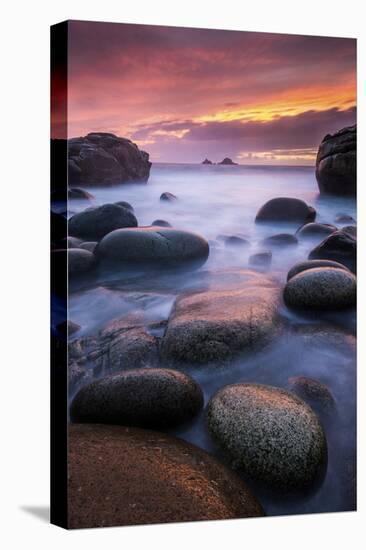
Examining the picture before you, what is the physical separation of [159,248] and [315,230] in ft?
3.39

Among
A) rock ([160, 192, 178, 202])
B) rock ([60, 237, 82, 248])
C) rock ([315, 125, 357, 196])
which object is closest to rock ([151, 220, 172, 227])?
rock ([160, 192, 178, 202])

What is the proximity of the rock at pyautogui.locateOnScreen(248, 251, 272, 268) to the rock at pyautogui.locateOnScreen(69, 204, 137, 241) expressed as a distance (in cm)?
88

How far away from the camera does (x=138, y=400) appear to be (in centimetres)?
514

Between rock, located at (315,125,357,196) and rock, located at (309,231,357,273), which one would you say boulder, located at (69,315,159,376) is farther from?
rock, located at (315,125,357,196)

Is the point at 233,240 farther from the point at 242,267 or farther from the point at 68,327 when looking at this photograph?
the point at 68,327

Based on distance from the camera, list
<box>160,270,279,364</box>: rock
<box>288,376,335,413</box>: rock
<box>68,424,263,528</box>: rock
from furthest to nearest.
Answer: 1. <box>288,376,335,413</box>: rock
2. <box>160,270,279,364</box>: rock
3. <box>68,424,263,528</box>: rock

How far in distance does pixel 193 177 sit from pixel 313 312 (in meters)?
1.15

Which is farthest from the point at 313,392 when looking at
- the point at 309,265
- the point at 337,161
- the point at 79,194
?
the point at 79,194

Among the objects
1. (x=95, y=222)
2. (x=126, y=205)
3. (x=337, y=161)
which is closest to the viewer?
(x=95, y=222)

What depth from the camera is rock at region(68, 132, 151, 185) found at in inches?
202

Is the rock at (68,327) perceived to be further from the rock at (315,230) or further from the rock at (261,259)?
the rock at (315,230)

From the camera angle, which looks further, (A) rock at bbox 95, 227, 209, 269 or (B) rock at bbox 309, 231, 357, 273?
(B) rock at bbox 309, 231, 357, 273

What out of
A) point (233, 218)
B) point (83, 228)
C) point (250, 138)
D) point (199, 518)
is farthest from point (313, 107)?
point (199, 518)

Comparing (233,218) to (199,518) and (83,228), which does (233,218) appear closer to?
(83,228)
